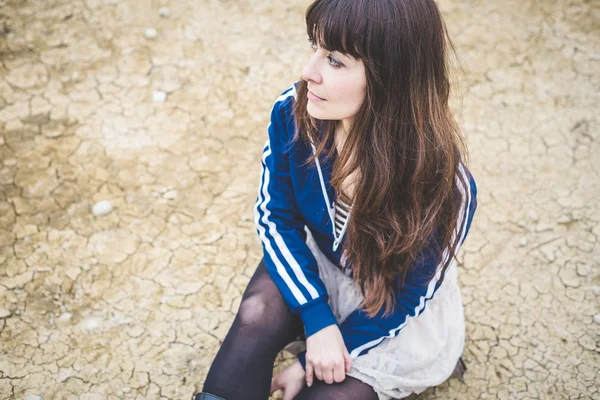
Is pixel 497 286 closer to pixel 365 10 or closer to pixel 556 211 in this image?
pixel 556 211

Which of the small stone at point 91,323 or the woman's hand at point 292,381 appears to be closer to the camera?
the woman's hand at point 292,381

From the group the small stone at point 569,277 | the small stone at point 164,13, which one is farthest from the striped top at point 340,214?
the small stone at point 164,13

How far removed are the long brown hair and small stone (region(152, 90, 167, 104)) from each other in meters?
1.29

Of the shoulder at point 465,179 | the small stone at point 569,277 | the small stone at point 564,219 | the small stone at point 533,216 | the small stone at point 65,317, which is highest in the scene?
the shoulder at point 465,179

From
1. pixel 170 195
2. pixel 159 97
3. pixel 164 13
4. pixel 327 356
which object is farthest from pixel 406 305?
pixel 164 13

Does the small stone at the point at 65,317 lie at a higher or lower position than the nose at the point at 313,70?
lower

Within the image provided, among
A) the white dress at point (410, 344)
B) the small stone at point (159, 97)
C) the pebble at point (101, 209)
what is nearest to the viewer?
the white dress at point (410, 344)

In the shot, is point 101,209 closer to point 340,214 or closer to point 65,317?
point 65,317

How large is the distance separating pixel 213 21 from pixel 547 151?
6.21ft

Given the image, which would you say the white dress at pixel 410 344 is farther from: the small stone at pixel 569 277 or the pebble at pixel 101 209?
the pebble at pixel 101 209

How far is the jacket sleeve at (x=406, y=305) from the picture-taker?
48.9 inches

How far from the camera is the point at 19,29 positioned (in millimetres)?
2471

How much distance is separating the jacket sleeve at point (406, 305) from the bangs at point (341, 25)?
16.9 inches

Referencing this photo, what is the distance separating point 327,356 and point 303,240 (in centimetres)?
35
